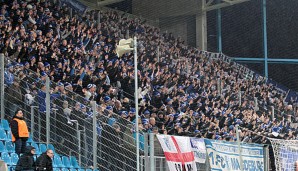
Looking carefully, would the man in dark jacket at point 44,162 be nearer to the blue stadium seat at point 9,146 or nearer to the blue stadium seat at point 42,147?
the blue stadium seat at point 9,146

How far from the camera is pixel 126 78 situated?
2116 cm

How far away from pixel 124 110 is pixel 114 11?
1193 cm

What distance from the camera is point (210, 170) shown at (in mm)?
15289

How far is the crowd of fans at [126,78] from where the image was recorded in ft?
51.2

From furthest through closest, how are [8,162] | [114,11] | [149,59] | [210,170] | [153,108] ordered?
[114,11], [149,59], [153,108], [210,170], [8,162]

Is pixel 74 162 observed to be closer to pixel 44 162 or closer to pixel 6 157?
pixel 6 157

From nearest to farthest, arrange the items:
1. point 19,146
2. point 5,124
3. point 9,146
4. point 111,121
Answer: point 19,146 < point 9,146 < point 5,124 < point 111,121

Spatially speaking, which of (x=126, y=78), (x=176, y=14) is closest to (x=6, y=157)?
(x=126, y=78)

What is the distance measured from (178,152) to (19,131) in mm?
3347

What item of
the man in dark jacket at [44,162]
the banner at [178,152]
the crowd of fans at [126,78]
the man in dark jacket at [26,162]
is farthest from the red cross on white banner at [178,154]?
Answer: the man in dark jacket at [26,162]

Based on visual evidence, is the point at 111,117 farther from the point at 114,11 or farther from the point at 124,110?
the point at 114,11

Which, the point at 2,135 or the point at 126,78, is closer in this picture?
the point at 2,135

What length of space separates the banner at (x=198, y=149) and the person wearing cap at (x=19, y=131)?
3.58m

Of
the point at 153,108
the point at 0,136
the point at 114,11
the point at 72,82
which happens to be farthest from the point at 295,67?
the point at 0,136
